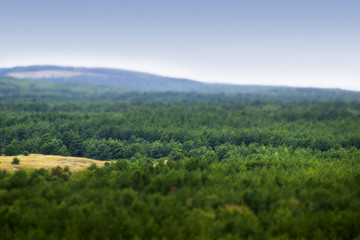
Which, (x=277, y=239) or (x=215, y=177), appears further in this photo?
(x=215, y=177)

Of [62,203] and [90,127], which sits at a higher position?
[62,203]

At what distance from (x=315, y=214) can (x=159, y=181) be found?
24067mm

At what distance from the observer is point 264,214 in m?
44.8

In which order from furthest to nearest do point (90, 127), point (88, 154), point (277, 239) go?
point (90, 127) < point (88, 154) < point (277, 239)

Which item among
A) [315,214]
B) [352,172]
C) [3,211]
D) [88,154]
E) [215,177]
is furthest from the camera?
[88,154]

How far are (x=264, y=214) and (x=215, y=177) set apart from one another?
56.3ft

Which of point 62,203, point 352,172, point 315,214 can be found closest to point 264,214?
point 315,214

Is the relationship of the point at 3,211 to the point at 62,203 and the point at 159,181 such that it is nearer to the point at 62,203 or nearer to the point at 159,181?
the point at 62,203

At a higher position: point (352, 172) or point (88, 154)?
point (352, 172)

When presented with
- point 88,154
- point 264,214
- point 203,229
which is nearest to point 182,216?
point 203,229

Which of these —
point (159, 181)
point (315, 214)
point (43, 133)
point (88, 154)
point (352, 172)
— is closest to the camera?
point (315, 214)

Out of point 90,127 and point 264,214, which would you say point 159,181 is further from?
point 90,127

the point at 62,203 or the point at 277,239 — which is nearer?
the point at 277,239

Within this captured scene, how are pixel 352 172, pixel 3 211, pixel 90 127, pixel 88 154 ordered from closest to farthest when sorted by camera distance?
1. pixel 3 211
2. pixel 352 172
3. pixel 88 154
4. pixel 90 127
